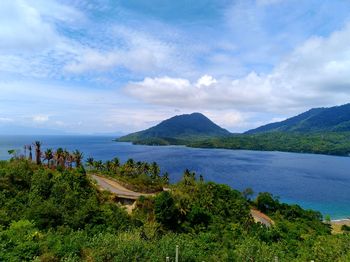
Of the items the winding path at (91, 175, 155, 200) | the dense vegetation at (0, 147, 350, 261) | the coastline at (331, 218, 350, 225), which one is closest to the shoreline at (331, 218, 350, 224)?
the coastline at (331, 218, 350, 225)

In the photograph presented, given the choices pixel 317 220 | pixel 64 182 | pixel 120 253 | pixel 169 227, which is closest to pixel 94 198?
pixel 64 182

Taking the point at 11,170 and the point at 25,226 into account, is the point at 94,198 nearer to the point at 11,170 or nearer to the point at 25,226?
the point at 11,170

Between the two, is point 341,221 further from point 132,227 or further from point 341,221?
point 132,227

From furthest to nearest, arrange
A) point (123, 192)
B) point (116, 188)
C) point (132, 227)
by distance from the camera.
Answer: point (116, 188) → point (123, 192) → point (132, 227)

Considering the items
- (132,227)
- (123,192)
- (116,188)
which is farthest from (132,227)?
(116,188)

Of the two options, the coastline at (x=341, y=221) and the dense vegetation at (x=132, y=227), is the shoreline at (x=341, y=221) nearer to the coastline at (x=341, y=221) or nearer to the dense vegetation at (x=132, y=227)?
the coastline at (x=341, y=221)

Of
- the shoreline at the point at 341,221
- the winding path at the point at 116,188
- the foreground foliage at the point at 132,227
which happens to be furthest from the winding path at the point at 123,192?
the shoreline at the point at 341,221

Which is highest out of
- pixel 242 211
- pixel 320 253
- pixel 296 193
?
pixel 320 253
